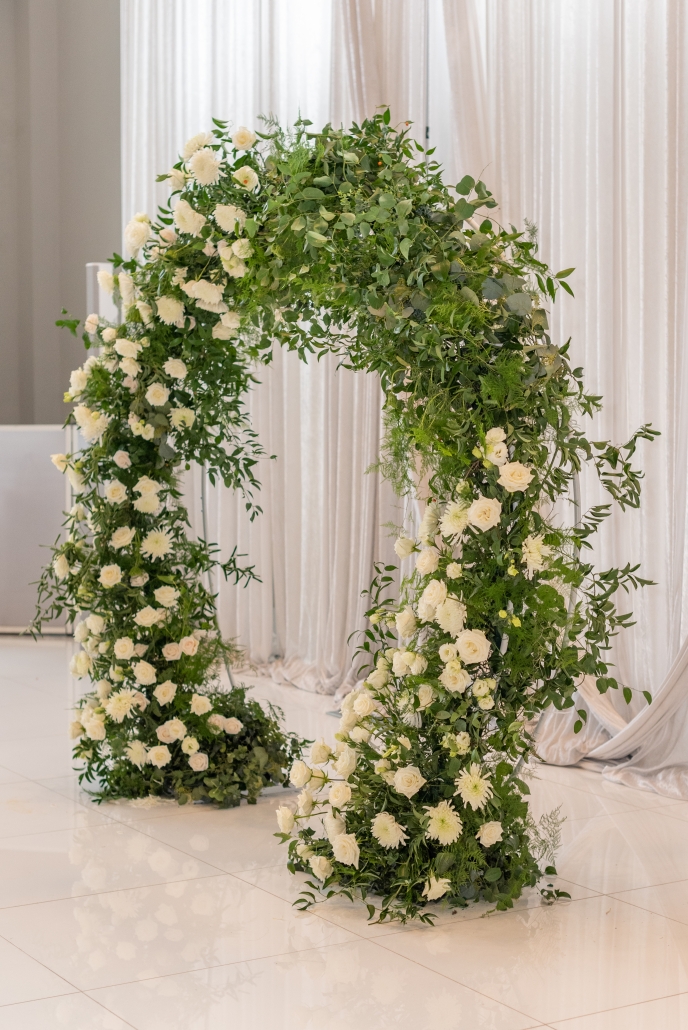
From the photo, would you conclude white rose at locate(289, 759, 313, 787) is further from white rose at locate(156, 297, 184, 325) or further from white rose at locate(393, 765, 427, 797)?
white rose at locate(156, 297, 184, 325)

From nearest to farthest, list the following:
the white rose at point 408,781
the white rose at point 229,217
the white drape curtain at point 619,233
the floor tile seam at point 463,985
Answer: the floor tile seam at point 463,985 → the white rose at point 408,781 → the white rose at point 229,217 → the white drape curtain at point 619,233

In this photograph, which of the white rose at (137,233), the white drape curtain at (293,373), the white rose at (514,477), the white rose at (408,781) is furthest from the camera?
the white drape curtain at (293,373)

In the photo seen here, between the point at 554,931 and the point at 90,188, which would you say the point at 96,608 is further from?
the point at 90,188

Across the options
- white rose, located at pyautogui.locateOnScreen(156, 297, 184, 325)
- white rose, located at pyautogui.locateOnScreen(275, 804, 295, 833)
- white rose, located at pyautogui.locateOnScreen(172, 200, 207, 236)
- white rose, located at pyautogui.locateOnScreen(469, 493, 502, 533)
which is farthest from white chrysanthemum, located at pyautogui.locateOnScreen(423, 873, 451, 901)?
white rose, located at pyautogui.locateOnScreen(172, 200, 207, 236)

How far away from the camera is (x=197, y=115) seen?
662 centimetres

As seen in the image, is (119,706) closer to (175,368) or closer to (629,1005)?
(175,368)

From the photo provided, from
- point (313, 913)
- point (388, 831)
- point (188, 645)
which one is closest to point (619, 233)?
point (188, 645)

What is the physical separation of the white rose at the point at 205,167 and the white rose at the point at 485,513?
53.8 inches

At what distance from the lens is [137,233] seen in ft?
11.9

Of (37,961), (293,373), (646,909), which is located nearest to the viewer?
(37,961)

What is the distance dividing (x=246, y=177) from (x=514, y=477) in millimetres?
1339

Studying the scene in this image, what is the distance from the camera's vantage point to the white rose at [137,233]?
3.62m

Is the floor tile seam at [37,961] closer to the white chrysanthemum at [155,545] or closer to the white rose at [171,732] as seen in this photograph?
the white rose at [171,732]

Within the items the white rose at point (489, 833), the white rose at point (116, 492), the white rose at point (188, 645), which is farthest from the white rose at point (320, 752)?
the white rose at point (116, 492)
